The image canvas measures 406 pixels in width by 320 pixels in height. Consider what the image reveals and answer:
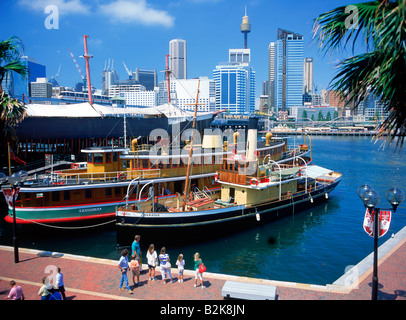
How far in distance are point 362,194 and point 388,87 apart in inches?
175

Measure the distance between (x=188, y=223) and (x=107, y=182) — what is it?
8176 millimetres

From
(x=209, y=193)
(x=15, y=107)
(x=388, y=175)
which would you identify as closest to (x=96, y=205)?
(x=209, y=193)

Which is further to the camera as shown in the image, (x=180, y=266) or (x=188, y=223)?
(x=188, y=223)

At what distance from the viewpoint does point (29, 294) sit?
13086mm

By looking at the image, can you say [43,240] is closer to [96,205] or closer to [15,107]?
[96,205]

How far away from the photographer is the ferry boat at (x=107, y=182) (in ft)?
82.1

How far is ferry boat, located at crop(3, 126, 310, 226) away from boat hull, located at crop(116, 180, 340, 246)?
2.27 m

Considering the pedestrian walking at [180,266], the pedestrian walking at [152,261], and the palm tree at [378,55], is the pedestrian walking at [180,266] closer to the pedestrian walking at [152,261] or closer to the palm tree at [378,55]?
the pedestrian walking at [152,261]

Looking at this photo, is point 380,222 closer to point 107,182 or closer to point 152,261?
point 152,261

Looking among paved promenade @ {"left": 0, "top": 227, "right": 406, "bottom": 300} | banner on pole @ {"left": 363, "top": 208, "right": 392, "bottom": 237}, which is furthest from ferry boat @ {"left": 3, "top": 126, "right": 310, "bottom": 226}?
banner on pole @ {"left": 363, "top": 208, "right": 392, "bottom": 237}

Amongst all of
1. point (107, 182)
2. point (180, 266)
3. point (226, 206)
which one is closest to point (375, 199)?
point (180, 266)

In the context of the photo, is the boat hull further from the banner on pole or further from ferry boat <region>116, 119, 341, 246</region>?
the banner on pole

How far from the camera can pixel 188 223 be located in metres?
22.8

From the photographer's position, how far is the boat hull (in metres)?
21.6
